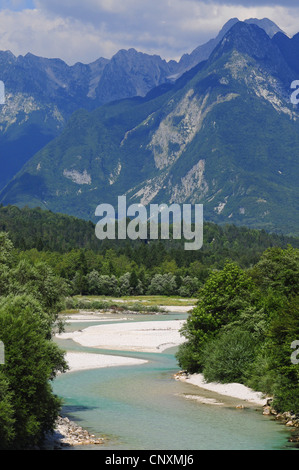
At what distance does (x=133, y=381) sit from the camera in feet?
201

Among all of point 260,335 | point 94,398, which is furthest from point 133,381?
point 260,335

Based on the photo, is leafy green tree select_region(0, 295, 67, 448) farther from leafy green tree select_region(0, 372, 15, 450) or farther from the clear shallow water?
the clear shallow water

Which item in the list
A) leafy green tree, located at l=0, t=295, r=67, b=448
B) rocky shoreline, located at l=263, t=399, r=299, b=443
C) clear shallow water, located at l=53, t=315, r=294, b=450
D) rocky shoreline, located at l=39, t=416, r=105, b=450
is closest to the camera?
leafy green tree, located at l=0, t=295, r=67, b=448

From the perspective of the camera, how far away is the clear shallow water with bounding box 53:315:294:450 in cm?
3956

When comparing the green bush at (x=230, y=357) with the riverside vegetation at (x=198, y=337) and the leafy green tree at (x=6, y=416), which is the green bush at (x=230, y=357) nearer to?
the riverside vegetation at (x=198, y=337)

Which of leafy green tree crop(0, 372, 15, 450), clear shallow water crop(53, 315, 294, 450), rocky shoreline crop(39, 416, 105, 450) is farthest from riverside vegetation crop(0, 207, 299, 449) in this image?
clear shallow water crop(53, 315, 294, 450)

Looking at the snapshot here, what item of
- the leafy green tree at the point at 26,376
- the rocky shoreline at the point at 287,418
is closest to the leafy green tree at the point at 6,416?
the leafy green tree at the point at 26,376

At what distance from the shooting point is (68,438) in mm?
39375

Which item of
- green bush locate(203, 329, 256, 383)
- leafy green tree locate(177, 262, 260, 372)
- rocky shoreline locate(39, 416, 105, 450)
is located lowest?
rocky shoreline locate(39, 416, 105, 450)

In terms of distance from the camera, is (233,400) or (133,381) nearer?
(233,400)

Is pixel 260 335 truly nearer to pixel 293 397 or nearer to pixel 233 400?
pixel 233 400

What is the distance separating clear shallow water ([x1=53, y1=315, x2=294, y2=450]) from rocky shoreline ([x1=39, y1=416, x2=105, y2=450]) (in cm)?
100

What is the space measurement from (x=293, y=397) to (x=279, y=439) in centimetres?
443

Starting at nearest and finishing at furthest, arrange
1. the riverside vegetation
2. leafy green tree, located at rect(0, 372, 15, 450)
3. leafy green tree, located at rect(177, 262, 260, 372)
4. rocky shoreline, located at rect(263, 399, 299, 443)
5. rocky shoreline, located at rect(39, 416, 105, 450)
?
leafy green tree, located at rect(0, 372, 15, 450) < the riverside vegetation < rocky shoreline, located at rect(39, 416, 105, 450) < rocky shoreline, located at rect(263, 399, 299, 443) < leafy green tree, located at rect(177, 262, 260, 372)
